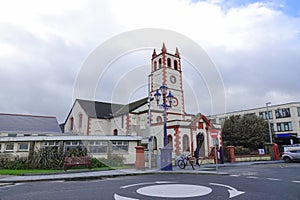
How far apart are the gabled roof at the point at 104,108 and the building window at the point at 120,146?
12.1m

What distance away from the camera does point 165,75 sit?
3441 centimetres

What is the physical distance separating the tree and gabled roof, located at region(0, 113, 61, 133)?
2959cm

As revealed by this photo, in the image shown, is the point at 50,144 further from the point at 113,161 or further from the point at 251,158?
the point at 251,158

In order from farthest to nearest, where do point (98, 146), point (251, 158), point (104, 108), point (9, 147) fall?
point (104, 108)
point (251, 158)
point (98, 146)
point (9, 147)

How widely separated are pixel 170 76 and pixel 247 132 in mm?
17442

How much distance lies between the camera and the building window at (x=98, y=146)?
64.4 ft

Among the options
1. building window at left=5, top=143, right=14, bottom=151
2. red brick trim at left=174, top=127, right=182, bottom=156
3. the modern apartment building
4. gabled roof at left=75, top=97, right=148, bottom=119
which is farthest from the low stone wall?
building window at left=5, top=143, right=14, bottom=151

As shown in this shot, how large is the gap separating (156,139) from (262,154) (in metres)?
13.4

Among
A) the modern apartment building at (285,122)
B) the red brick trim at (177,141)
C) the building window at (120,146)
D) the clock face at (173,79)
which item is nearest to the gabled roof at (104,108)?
the clock face at (173,79)

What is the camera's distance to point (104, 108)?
40.8 m

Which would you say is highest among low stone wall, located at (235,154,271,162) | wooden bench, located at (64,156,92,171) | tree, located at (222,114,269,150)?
tree, located at (222,114,269,150)

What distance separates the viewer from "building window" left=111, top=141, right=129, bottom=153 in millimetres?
20459

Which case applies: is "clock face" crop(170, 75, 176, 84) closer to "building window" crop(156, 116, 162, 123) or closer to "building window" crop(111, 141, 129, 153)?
"building window" crop(156, 116, 162, 123)

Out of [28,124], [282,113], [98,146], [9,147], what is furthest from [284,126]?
[9,147]
